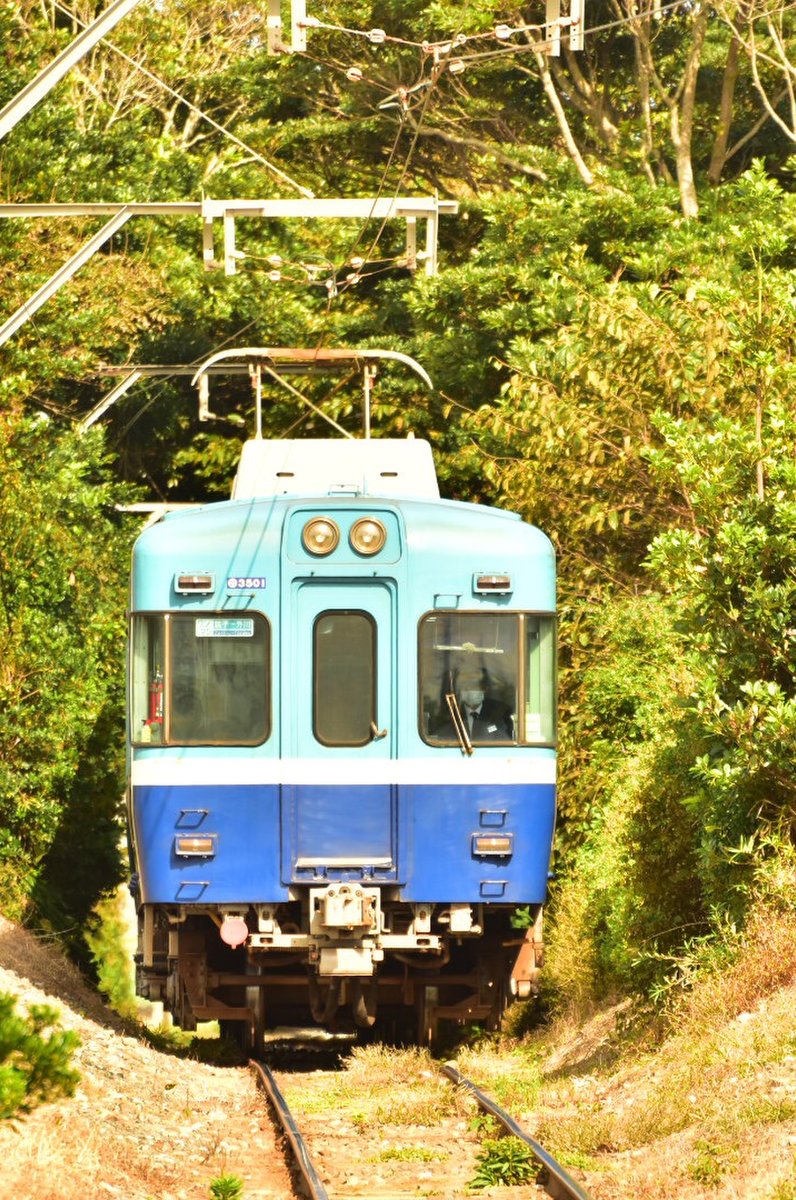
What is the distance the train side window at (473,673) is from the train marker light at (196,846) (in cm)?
162

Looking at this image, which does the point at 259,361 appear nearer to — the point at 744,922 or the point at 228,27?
the point at 744,922

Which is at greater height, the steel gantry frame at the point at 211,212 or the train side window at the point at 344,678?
the steel gantry frame at the point at 211,212

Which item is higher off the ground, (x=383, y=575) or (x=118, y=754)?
(x=383, y=575)

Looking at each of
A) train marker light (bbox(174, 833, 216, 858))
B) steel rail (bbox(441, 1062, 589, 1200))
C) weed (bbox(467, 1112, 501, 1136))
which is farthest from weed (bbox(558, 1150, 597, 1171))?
train marker light (bbox(174, 833, 216, 858))

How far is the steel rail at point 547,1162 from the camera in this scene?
26.6ft

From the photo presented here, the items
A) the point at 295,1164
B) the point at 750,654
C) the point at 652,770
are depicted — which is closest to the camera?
the point at 295,1164

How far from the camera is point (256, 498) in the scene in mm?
12898

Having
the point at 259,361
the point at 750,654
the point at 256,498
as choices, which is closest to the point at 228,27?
the point at 259,361

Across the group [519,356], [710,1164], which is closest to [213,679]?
[710,1164]

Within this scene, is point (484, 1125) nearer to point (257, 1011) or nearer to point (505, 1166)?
point (505, 1166)

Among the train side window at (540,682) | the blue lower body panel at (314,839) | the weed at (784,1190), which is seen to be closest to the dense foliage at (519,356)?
the train side window at (540,682)

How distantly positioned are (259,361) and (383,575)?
440 cm

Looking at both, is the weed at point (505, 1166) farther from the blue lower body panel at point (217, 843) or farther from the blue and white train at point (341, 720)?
the blue lower body panel at point (217, 843)

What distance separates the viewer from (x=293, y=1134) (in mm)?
9938
